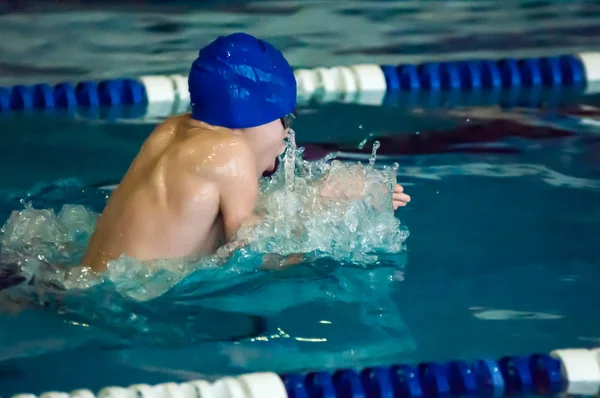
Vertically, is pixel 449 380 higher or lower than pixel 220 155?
lower

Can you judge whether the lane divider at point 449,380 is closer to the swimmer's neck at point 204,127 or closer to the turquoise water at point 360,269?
the turquoise water at point 360,269

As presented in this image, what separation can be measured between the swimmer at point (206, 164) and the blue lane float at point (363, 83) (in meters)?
1.99

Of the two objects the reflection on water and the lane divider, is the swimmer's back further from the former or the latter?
the lane divider

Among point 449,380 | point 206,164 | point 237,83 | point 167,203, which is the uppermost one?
point 237,83

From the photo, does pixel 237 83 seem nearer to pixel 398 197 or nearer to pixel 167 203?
pixel 167 203

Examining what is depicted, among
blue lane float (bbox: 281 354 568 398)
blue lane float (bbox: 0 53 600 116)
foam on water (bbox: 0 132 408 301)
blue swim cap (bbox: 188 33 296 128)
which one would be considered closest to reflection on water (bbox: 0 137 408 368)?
foam on water (bbox: 0 132 408 301)

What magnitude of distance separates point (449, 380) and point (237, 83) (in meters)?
0.97

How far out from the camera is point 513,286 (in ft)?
9.44

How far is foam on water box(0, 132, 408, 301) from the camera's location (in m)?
2.69

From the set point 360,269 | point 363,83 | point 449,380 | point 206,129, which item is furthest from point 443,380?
point 363,83

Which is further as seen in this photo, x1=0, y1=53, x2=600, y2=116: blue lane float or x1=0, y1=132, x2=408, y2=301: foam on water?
x1=0, y1=53, x2=600, y2=116: blue lane float

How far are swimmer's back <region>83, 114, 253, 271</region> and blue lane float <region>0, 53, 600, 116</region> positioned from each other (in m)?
2.05

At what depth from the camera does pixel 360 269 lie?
2936 mm

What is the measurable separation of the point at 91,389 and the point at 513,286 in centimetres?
128
